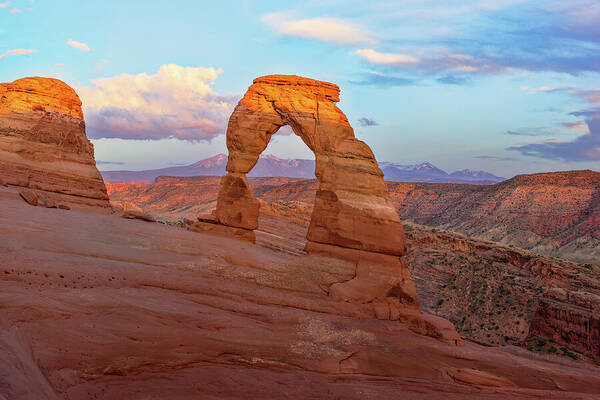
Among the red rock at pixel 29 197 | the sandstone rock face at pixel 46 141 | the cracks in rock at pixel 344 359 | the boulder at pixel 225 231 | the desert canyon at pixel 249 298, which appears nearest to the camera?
the desert canyon at pixel 249 298

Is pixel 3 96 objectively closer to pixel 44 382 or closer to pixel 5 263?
pixel 5 263

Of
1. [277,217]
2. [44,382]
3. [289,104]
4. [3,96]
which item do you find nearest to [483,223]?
[277,217]

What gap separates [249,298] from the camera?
1342 cm

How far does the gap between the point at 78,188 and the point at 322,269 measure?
21.9 meters

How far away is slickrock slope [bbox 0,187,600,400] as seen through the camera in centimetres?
797

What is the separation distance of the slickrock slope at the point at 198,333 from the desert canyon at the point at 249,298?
5 centimetres

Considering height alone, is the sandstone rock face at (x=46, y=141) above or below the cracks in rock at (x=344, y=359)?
above

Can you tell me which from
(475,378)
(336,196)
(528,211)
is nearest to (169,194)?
(528,211)

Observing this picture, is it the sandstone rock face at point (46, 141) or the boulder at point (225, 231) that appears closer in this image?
the boulder at point (225, 231)

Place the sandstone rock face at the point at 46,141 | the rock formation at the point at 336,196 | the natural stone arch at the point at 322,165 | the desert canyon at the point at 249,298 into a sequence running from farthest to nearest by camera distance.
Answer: the sandstone rock face at the point at 46,141 → the natural stone arch at the point at 322,165 → the rock formation at the point at 336,196 → the desert canyon at the point at 249,298

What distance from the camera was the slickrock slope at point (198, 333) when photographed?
7.97 metres

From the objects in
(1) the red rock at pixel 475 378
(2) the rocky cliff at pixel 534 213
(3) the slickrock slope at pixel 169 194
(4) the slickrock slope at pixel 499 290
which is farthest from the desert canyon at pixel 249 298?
(3) the slickrock slope at pixel 169 194

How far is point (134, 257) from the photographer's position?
45.9ft

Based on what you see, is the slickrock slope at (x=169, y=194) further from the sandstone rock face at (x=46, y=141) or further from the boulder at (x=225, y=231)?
the boulder at (x=225, y=231)
